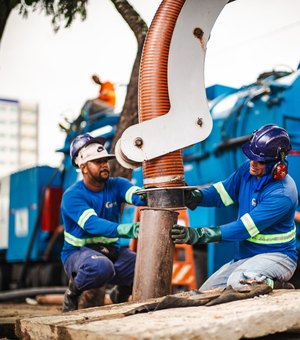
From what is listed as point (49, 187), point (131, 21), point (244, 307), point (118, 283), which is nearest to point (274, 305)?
point (244, 307)

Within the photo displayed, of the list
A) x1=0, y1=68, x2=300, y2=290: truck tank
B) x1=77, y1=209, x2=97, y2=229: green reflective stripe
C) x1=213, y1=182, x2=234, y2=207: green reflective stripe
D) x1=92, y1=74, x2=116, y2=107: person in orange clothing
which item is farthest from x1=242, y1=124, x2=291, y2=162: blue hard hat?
x1=92, y1=74, x2=116, y2=107: person in orange clothing

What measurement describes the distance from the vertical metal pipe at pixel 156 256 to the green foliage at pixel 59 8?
12.1 ft

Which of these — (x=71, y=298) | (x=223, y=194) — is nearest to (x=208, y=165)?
(x=223, y=194)

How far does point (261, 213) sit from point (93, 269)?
1.38m

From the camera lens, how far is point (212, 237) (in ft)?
12.5

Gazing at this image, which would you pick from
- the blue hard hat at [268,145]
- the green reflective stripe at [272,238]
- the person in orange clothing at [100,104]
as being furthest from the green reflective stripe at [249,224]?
the person in orange clothing at [100,104]

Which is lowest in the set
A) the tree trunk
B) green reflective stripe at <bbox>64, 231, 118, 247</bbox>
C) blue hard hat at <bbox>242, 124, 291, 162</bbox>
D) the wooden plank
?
the wooden plank

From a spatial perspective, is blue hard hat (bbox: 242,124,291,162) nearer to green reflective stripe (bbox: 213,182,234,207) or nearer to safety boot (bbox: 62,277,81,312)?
green reflective stripe (bbox: 213,182,234,207)

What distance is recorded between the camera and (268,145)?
13.1 ft

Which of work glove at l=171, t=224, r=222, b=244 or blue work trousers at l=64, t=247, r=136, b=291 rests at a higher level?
work glove at l=171, t=224, r=222, b=244

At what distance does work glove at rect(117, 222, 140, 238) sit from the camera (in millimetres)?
4129

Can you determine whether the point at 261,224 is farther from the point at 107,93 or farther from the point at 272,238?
the point at 107,93

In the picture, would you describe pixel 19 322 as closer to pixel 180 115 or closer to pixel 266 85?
pixel 180 115

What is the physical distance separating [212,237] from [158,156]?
618mm
